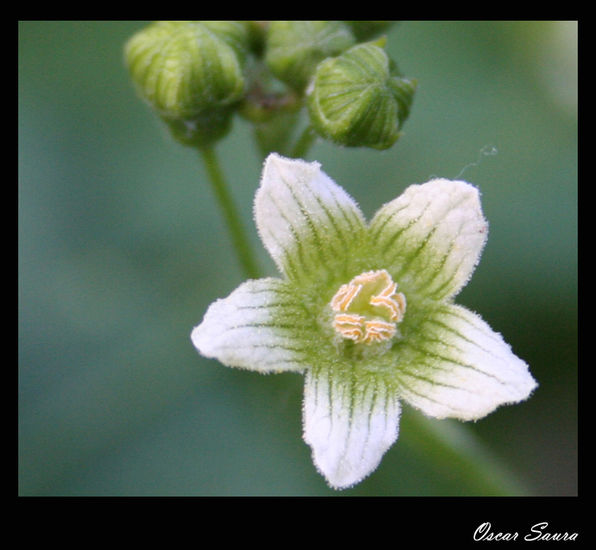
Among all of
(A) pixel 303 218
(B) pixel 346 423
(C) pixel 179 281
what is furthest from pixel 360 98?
(C) pixel 179 281

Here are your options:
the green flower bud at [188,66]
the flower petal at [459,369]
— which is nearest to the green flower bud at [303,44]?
the green flower bud at [188,66]

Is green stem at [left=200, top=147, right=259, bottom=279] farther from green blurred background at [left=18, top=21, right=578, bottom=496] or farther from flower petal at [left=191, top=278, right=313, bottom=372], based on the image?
green blurred background at [left=18, top=21, right=578, bottom=496]

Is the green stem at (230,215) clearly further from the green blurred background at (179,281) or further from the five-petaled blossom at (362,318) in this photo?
the green blurred background at (179,281)

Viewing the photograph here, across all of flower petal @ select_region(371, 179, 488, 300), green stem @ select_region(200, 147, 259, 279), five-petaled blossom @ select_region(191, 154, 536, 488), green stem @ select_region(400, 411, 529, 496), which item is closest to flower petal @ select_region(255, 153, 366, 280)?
five-petaled blossom @ select_region(191, 154, 536, 488)

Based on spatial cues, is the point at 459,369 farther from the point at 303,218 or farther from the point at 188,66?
the point at 188,66

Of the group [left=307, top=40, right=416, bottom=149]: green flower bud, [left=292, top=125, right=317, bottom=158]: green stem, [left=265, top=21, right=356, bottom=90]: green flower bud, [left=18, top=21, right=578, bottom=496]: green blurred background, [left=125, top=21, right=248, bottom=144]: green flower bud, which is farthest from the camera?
[left=18, top=21, right=578, bottom=496]: green blurred background

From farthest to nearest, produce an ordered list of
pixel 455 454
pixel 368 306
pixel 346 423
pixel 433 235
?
pixel 455 454
pixel 368 306
pixel 433 235
pixel 346 423

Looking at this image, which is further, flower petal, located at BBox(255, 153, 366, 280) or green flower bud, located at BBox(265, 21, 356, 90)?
green flower bud, located at BBox(265, 21, 356, 90)
